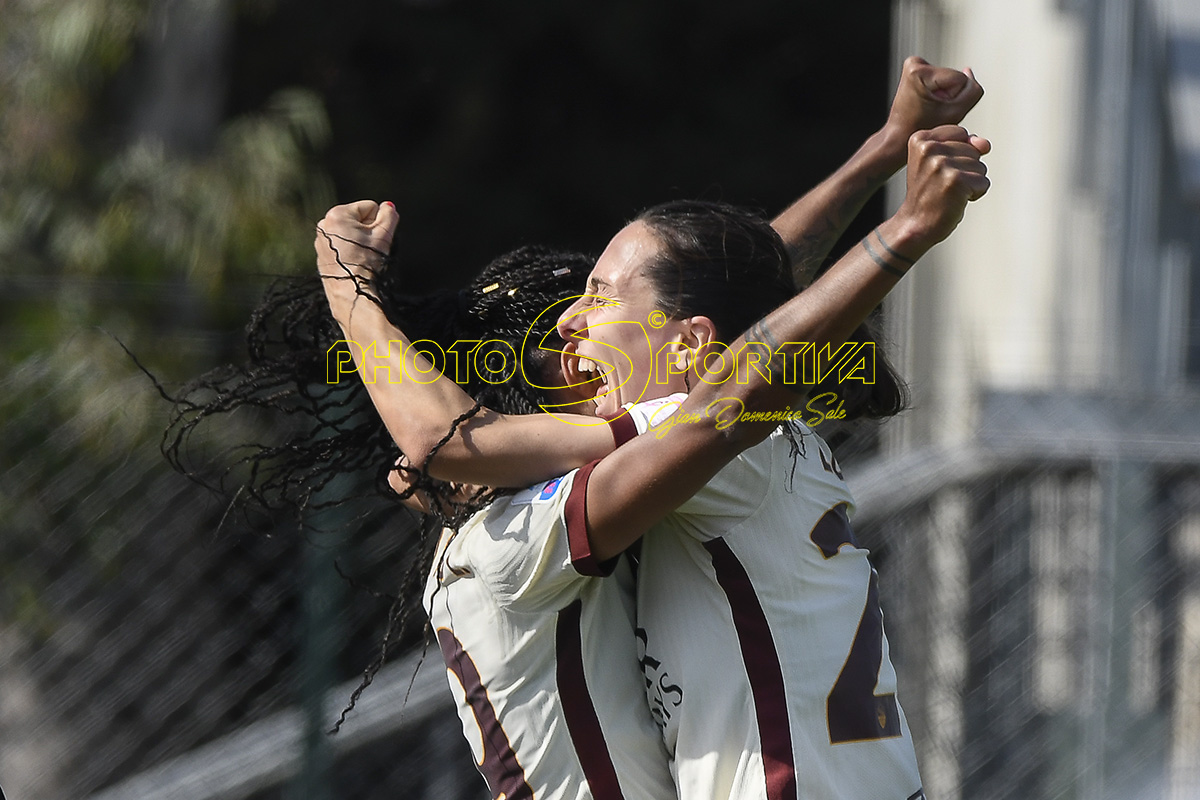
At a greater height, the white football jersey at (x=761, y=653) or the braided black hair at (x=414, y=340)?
the braided black hair at (x=414, y=340)

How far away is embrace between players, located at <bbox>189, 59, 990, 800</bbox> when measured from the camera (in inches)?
68.3

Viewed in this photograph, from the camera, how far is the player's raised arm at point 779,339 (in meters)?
1.53

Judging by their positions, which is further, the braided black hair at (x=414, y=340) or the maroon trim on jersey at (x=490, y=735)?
the braided black hair at (x=414, y=340)

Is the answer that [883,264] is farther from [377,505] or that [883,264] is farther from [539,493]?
[377,505]

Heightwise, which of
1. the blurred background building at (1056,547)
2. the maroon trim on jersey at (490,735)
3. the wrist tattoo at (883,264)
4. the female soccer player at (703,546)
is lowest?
the blurred background building at (1056,547)

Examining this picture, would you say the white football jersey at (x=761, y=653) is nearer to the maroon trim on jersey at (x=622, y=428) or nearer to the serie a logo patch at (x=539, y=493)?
the maroon trim on jersey at (x=622, y=428)

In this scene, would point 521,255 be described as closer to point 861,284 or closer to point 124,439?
point 861,284

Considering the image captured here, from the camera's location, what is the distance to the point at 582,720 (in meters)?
1.83

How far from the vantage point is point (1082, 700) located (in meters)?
3.90

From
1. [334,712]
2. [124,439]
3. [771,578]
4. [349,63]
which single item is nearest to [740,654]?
[771,578]

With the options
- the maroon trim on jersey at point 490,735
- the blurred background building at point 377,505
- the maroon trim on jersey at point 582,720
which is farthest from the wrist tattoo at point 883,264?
the blurred background building at point 377,505

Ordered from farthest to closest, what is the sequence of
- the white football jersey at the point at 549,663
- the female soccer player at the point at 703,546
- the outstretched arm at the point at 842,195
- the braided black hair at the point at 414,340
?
the outstretched arm at the point at 842,195, the braided black hair at the point at 414,340, the white football jersey at the point at 549,663, the female soccer player at the point at 703,546

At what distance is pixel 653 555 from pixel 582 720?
0.81 feet

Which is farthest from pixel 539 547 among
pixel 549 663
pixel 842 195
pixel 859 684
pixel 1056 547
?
pixel 1056 547
